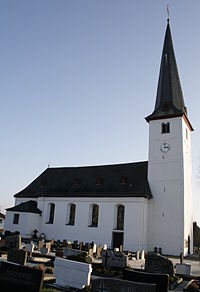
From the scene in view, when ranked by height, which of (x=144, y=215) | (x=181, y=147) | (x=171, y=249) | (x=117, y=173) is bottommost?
(x=171, y=249)

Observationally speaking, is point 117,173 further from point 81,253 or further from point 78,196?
point 81,253

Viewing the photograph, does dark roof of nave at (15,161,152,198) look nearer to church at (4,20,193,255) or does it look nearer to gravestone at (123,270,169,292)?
church at (4,20,193,255)

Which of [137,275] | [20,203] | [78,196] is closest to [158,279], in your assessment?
[137,275]

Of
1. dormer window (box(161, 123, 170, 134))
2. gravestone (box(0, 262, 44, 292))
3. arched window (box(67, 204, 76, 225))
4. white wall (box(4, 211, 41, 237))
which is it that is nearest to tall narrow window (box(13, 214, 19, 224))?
white wall (box(4, 211, 41, 237))

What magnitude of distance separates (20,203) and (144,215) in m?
16.8

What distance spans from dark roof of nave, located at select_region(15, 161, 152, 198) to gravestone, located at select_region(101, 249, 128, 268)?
13130 millimetres

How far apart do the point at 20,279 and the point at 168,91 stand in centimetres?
2803

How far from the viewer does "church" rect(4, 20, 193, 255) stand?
1075 inches

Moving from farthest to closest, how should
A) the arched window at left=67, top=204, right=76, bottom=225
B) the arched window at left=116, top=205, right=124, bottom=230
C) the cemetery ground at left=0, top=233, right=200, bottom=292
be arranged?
the arched window at left=67, top=204, right=76, bottom=225
the arched window at left=116, top=205, right=124, bottom=230
the cemetery ground at left=0, top=233, right=200, bottom=292

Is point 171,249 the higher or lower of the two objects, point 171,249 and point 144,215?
the lower

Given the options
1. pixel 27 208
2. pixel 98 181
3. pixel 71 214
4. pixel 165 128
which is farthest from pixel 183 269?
pixel 27 208

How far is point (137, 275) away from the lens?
7270 mm

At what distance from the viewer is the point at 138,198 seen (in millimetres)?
28000

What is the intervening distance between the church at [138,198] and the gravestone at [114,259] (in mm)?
12548
